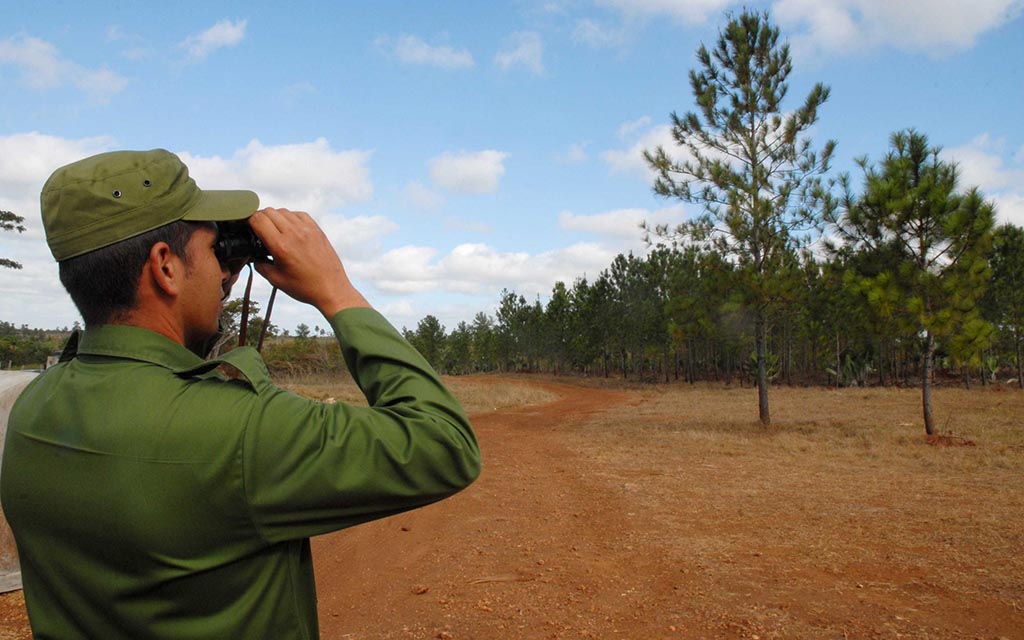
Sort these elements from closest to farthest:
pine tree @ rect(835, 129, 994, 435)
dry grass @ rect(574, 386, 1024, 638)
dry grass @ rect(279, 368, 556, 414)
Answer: dry grass @ rect(574, 386, 1024, 638)
pine tree @ rect(835, 129, 994, 435)
dry grass @ rect(279, 368, 556, 414)

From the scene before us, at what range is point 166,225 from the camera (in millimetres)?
1103

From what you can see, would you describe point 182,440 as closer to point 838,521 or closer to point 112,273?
point 112,273

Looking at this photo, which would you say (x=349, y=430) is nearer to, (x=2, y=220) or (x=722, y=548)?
(x=722, y=548)

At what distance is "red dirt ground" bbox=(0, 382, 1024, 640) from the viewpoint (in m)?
3.96

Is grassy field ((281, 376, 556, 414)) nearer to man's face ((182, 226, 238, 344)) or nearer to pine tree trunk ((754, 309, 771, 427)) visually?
pine tree trunk ((754, 309, 771, 427))

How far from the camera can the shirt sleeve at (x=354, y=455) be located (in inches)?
38.2

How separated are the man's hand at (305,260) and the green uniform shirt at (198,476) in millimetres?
66

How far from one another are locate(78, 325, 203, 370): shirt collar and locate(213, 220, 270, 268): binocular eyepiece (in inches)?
7.1

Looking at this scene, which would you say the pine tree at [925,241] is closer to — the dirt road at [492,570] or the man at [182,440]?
the dirt road at [492,570]

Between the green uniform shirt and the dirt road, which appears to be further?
the dirt road

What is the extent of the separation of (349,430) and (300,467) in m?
0.08

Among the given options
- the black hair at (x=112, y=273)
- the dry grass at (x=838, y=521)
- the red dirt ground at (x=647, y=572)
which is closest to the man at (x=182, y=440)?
the black hair at (x=112, y=273)

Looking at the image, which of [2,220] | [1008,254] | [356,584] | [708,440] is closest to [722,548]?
[356,584]

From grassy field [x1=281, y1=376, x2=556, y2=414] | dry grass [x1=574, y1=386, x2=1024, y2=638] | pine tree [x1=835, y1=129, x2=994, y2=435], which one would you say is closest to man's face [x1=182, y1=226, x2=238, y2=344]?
dry grass [x1=574, y1=386, x2=1024, y2=638]
